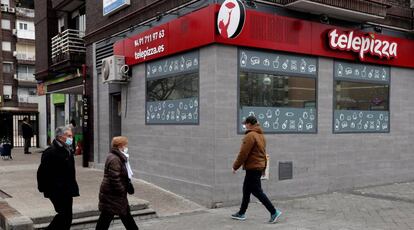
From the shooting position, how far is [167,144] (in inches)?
376

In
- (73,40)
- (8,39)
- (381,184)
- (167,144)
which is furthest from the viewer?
(8,39)

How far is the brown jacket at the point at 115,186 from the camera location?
544 centimetres

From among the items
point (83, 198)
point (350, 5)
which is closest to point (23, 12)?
point (83, 198)

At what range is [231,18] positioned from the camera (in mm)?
7824

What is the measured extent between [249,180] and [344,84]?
175 inches

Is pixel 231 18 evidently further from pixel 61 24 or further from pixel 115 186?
pixel 61 24

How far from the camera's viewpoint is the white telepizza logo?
25.3 ft

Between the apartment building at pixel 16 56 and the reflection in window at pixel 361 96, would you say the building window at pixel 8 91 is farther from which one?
the reflection in window at pixel 361 96

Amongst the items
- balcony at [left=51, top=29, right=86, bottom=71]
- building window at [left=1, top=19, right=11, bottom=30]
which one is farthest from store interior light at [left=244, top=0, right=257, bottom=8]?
building window at [left=1, top=19, right=11, bottom=30]

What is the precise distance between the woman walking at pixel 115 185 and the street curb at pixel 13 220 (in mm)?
1339

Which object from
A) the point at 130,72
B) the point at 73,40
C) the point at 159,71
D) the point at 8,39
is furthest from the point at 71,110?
the point at 8,39

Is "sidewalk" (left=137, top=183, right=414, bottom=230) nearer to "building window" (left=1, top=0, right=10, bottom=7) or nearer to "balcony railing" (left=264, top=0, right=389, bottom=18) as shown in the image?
"balcony railing" (left=264, top=0, right=389, bottom=18)

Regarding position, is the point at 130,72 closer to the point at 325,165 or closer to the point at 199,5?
the point at 199,5

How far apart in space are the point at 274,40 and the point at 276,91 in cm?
104
